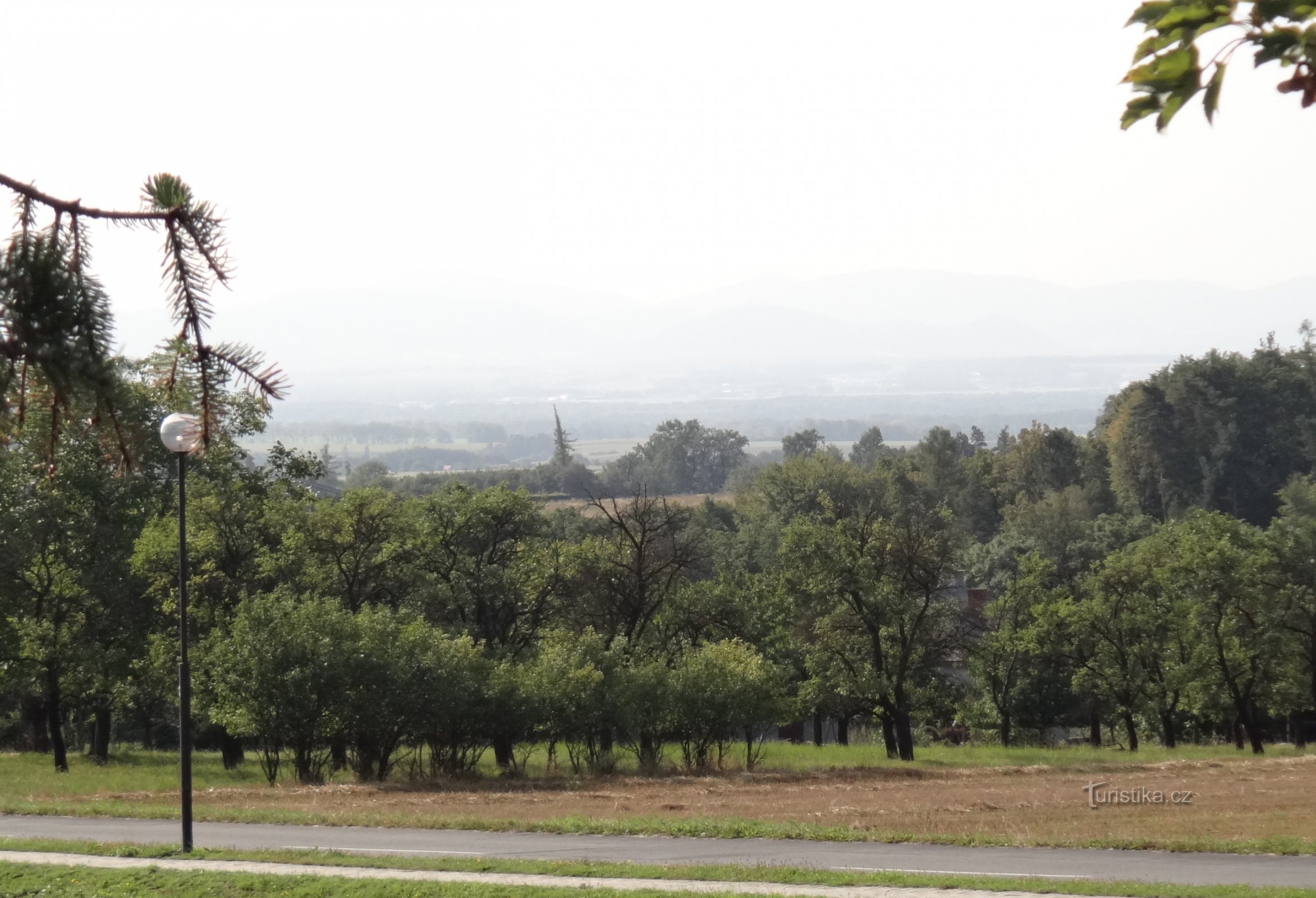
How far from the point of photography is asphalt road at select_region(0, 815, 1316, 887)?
575 inches

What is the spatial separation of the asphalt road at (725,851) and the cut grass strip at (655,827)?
0.83ft

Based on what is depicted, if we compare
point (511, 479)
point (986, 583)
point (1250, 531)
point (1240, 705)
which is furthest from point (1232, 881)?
point (511, 479)

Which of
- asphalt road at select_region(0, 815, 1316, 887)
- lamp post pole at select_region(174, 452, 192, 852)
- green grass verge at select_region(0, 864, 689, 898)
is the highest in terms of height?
lamp post pole at select_region(174, 452, 192, 852)

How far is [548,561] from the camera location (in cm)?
3828

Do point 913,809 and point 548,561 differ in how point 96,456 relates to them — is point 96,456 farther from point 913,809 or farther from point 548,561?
point 548,561

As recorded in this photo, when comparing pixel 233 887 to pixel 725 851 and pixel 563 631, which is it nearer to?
pixel 725 851

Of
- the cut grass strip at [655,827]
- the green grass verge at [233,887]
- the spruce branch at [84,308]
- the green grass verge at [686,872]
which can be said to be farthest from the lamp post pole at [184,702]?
the spruce branch at [84,308]

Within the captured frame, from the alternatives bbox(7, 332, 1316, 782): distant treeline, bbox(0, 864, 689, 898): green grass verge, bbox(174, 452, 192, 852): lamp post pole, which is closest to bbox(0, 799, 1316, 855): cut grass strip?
bbox(174, 452, 192, 852): lamp post pole

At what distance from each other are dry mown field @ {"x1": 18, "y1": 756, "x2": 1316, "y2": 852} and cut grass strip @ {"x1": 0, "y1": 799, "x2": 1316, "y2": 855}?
0.05 m

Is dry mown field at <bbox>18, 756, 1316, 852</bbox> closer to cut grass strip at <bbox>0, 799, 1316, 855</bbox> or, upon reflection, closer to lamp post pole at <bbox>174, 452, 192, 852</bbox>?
cut grass strip at <bbox>0, 799, 1316, 855</bbox>

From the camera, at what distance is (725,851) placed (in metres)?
16.9

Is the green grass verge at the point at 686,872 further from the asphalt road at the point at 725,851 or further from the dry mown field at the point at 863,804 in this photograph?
the dry mown field at the point at 863,804

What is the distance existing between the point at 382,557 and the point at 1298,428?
275ft

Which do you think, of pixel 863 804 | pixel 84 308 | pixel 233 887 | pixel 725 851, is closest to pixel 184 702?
pixel 233 887
